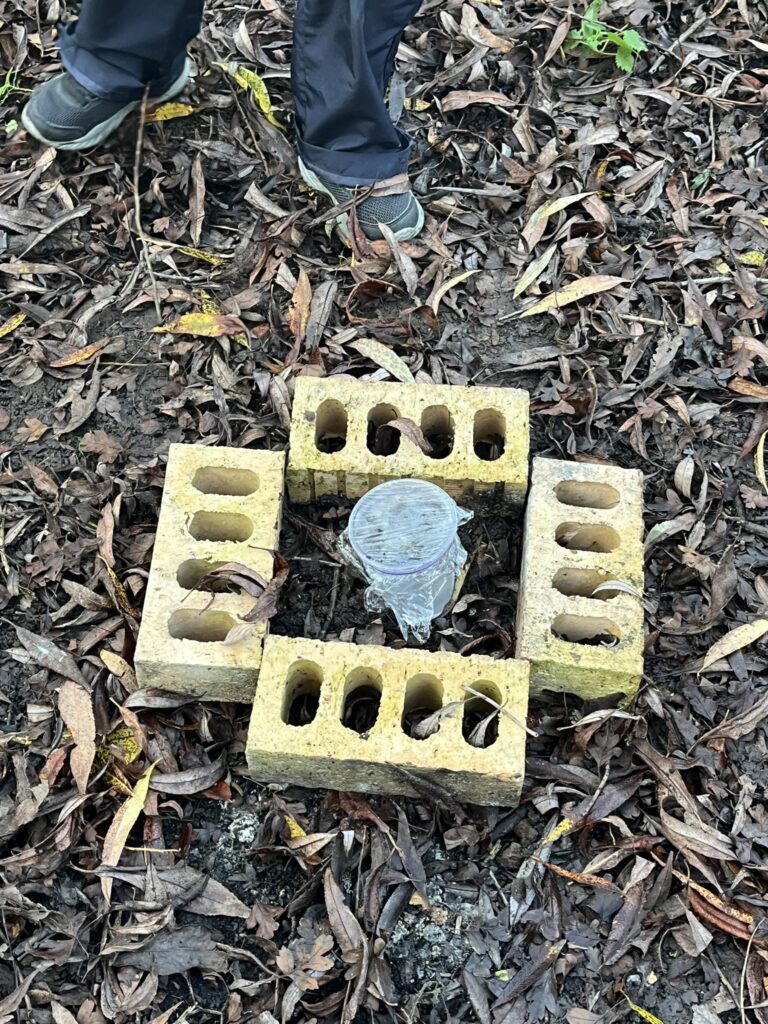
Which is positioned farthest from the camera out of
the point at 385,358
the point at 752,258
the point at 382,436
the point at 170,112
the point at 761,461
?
the point at 170,112

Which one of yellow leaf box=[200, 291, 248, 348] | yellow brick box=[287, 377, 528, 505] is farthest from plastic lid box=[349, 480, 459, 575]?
yellow leaf box=[200, 291, 248, 348]

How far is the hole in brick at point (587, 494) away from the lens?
2.54 m

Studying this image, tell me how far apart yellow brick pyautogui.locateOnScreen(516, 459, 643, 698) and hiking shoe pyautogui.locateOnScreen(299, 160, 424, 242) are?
109 cm

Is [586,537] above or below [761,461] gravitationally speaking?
above

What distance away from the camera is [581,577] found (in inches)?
96.6

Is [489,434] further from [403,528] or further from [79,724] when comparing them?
[79,724]

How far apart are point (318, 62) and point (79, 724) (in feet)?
6.44

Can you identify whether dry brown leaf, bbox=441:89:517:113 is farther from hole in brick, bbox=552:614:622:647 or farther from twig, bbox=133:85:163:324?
hole in brick, bbox=552:614:622:647

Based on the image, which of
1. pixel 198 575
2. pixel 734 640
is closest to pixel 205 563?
pixel 198 575

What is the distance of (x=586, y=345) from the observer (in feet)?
9.97

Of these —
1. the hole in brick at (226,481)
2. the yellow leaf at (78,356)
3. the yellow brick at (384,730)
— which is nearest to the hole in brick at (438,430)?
the hole in brick at (226,481)

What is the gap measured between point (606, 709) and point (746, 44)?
108 inches

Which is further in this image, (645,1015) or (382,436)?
(382,436)

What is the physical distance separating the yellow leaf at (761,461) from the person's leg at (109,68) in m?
2.16
